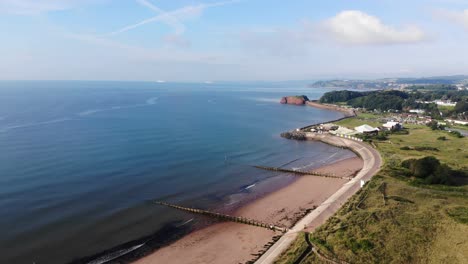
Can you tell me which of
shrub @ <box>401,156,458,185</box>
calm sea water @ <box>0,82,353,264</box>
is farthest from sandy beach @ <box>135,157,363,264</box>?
shrub @ <box>401,156,458,185</box>

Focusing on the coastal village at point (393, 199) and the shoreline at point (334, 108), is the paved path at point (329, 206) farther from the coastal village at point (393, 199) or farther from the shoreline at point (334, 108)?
the shoreline at point (334, 108)

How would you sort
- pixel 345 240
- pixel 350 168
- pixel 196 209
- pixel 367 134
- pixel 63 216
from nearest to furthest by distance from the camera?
pixel 345 240, pixel 63 216, pixel 196 209, pixel 350 168, pixel 367 134

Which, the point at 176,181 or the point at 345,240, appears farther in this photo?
the point at 176,181

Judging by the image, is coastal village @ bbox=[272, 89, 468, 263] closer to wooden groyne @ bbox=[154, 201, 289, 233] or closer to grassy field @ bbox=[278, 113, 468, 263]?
grassy field @ bbox=[278, 113, 468, 263]

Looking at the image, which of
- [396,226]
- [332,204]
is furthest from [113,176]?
[396,226]

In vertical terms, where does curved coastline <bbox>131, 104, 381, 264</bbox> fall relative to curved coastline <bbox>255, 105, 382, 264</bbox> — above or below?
below

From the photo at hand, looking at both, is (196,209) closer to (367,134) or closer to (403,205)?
(403,205)

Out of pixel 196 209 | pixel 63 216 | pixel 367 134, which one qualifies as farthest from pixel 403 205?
pixel 367 134
